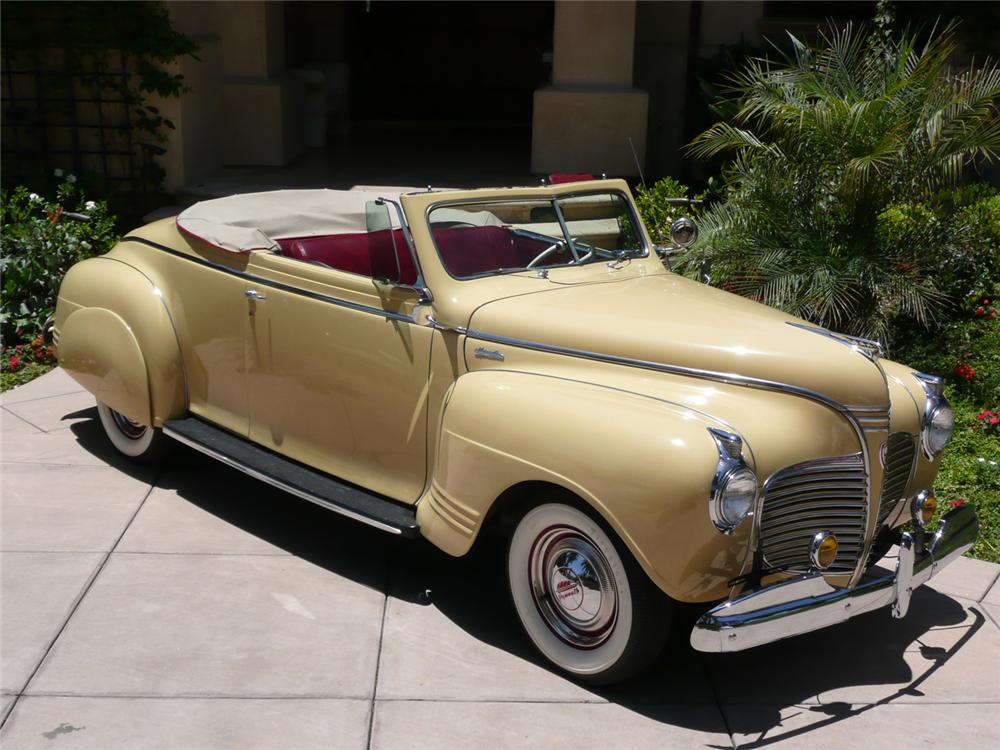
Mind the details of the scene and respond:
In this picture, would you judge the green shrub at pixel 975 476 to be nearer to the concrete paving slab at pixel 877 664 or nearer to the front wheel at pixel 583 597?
the concrete paving slab at pixel 877 664

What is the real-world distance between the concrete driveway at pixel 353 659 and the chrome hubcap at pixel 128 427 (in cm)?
52

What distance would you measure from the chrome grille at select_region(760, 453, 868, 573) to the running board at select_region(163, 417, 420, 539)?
1.39 meters

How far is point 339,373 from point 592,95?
744 centimetres

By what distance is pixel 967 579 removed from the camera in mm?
4898

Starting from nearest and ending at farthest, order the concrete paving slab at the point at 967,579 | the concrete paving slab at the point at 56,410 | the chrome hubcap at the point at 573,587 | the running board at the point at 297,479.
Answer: the chrome hubcap at the point at 573,587
the running board at the point at 297,479
the concrete paving slab at the point at 967,579
the concrete paving slab at the point at 56,410

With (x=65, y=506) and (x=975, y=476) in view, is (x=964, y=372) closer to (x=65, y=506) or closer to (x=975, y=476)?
(x=975, y=476)

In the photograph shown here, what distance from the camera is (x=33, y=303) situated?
799 centimetres

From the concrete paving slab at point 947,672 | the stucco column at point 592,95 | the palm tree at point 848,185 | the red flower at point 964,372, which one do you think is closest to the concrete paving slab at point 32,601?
the concrete paving slab at point 947,672

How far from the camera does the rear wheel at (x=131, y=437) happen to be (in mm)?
5629

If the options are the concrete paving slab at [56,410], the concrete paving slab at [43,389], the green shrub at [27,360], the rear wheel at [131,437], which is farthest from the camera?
the green shrub at [27,360]

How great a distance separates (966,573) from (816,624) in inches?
72.2

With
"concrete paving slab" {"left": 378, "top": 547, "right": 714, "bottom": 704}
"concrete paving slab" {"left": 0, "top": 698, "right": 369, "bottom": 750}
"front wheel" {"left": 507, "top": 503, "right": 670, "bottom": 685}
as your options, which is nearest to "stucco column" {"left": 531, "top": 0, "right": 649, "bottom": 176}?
"concrete paving slab" {"left": 378, "top": 547, "right": 714, "bottom": 704}

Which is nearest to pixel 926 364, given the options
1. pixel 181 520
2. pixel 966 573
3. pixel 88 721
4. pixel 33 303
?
pixel 966 573

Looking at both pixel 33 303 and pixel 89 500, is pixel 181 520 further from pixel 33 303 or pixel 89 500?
pixel 33 303
